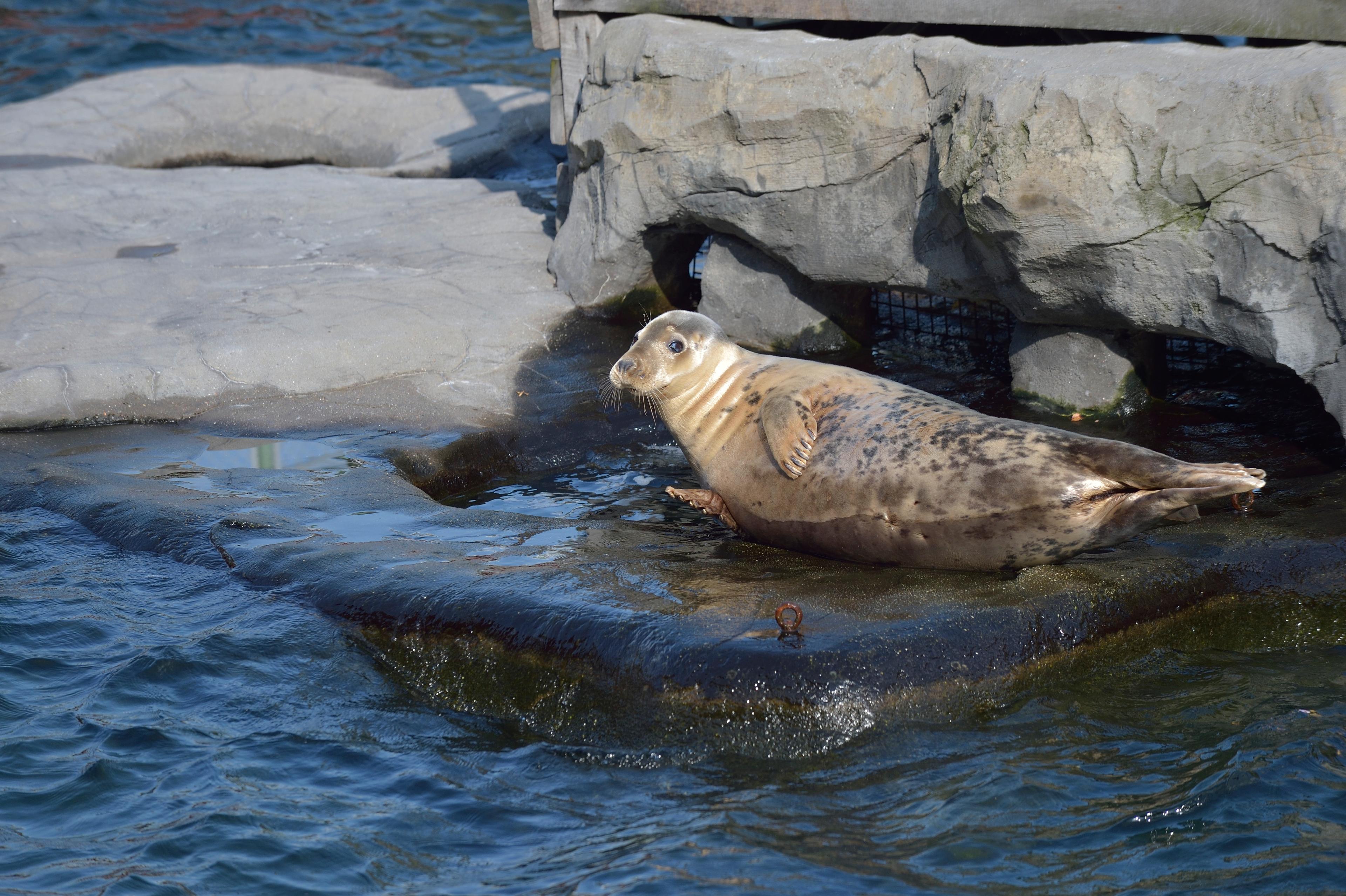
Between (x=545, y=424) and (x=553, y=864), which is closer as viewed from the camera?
(x=553, y=864)

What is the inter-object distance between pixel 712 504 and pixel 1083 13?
299 centimetres

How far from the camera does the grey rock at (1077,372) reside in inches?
231

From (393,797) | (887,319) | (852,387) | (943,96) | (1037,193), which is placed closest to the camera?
(393,797)

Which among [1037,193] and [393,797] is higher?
[1037,193]

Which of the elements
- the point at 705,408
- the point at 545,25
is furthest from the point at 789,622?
the point at 545,25

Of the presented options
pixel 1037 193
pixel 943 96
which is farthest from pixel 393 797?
pixel 943 96

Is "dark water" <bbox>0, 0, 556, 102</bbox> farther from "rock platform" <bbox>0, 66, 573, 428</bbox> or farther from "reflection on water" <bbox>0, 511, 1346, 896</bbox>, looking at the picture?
"reflection on water" <bbox>0, 511, 1346, 896</bbox>

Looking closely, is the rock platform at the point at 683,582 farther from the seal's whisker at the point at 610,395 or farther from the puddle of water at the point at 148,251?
the puddle of water at the point at 148,251

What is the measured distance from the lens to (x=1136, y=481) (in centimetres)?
381

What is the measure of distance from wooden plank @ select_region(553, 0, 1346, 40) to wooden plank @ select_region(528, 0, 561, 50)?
2.08 ft

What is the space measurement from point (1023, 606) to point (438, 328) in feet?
13.2

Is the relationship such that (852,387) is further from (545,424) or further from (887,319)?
(887,319)

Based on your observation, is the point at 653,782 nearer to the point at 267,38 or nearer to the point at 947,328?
the point at 947,328

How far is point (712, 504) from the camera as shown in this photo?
4859 millimetres
